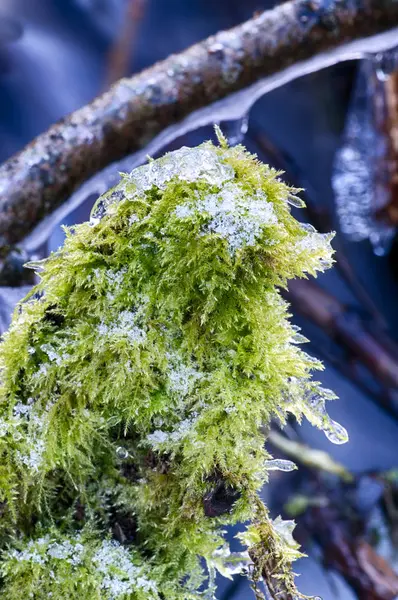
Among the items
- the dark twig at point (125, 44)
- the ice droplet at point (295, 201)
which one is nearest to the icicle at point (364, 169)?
the dark twig at point (125, 44)

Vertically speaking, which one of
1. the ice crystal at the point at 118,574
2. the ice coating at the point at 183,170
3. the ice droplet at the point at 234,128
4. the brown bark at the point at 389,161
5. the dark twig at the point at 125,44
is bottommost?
the ice crystal at the point at 118,574

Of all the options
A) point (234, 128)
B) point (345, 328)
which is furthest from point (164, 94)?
point (345, 328)

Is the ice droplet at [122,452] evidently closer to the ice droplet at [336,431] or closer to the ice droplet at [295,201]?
the ice droplet at [336,431]

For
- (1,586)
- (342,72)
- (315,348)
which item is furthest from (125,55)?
(1,586)

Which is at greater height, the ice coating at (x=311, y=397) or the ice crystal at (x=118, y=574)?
the ice coating at (x=311, y=397)

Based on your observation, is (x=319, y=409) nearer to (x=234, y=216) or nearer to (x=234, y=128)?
(x=234, y=216)

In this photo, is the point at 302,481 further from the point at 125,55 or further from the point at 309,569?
the point at 125,55

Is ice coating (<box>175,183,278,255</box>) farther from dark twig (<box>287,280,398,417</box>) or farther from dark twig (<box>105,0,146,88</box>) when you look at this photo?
dark twig (<box>105,0,146,88</box>)

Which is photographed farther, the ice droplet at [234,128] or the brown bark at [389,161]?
the brown bark at [389,161]
